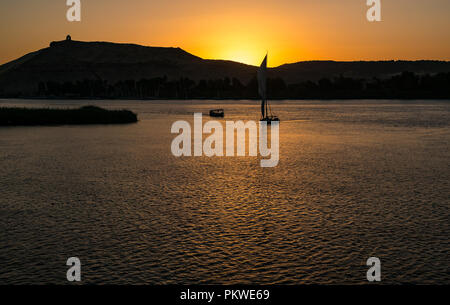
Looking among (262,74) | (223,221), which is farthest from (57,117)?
(223,221)

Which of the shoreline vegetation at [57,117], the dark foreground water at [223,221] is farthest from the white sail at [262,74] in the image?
the dark foreground water at [223,221]

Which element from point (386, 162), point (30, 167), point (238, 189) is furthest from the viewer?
point (386, 162)

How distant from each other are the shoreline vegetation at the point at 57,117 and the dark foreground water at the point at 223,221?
45922mm

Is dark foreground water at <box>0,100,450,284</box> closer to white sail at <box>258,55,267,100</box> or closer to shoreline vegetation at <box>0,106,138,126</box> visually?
shoreline vegetation at <box>0,106,138,126</box>

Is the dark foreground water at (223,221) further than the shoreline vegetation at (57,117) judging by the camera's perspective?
No

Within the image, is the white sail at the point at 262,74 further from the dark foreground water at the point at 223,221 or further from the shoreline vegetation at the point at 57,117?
the dark foreground water at the point at 223,221

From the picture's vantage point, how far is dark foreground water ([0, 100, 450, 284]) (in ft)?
45.3

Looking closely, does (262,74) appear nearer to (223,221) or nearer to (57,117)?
(57,117)

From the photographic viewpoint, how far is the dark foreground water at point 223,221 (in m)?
13.8

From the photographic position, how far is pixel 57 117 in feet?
277

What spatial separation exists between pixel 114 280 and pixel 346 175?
21885 mm

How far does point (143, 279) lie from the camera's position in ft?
42.8
